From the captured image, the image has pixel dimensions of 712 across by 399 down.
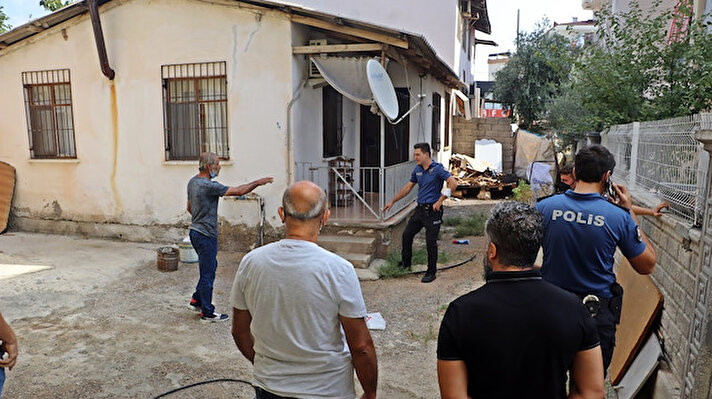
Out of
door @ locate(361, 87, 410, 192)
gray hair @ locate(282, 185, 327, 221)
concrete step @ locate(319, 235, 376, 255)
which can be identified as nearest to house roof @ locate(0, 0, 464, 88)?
door @ locate(361, 87, 410, 192)

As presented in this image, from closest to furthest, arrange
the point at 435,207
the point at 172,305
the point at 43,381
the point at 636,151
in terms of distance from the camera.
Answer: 1. the point at 43,381
2. the point at 636,151
3. the point at 172,305
4. the point at 435,207

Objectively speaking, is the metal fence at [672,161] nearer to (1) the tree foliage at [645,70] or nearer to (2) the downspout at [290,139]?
(1) the tree foliage at [645,70]

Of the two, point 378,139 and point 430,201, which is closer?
point 430,201

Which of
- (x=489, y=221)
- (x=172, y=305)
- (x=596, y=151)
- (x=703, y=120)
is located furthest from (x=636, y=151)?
(x=172, y=305)

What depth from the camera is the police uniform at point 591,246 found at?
8.45 feet

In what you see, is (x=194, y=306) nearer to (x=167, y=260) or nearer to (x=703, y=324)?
(x=167, y=260)

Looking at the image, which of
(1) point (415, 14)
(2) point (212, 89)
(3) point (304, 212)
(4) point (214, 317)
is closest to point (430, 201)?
(4) point (214, 317)

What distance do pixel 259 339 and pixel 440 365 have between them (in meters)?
0.80

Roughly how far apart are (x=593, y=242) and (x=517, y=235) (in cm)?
119

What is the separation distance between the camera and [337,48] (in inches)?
277

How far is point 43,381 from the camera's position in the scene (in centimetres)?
387

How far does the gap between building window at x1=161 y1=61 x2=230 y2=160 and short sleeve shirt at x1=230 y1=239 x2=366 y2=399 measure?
6210 millimetres

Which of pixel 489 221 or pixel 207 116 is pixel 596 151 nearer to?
pixel 489 221

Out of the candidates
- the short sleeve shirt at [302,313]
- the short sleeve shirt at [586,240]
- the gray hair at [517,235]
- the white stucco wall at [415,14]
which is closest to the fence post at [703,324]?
the short sleeve shirt at [586,240]
